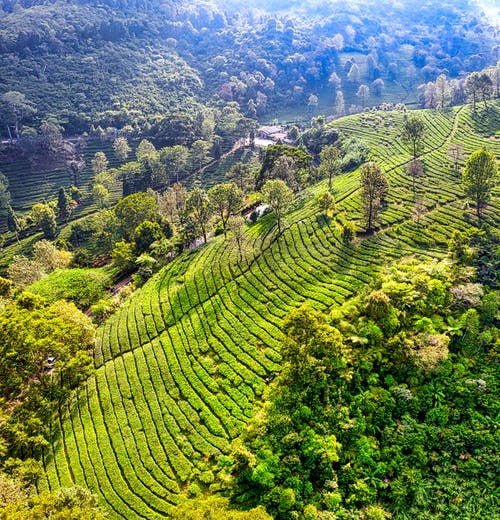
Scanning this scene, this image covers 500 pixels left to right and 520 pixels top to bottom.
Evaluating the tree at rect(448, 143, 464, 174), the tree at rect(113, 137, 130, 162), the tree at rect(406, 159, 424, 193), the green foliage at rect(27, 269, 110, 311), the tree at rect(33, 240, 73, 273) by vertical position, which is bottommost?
the tree at rect(33, 240, 73, 273)

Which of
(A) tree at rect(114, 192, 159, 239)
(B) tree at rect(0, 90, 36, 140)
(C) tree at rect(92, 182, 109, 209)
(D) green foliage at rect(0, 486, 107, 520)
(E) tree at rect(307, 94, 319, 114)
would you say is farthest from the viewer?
(E) tree at rect(307, 94, 319, 114)

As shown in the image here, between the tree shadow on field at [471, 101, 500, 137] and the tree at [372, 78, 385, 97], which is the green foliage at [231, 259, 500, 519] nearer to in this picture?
the tree shadow on field at [471, 101, 500, 137]

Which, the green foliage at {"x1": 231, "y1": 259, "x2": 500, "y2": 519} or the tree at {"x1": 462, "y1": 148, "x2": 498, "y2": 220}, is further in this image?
the tree at {"x1": 462, "y1": 148, "x2": 498, "y2": 220}

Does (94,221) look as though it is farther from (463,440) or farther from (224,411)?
(463,440)

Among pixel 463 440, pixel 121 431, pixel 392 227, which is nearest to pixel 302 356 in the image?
pixel 463 440

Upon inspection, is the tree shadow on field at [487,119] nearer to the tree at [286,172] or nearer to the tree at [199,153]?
the tree at [286,172]

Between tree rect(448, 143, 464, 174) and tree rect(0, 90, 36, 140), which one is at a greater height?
tree rect(0, 90, 36, 140)

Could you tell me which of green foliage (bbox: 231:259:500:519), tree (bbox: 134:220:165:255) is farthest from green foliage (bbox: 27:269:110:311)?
green foliage (bbox: 231:259:500:519)
